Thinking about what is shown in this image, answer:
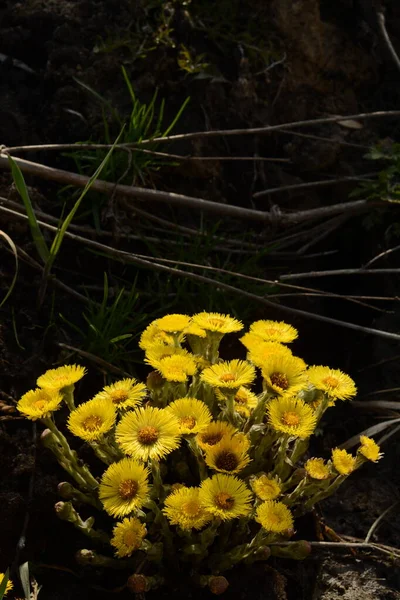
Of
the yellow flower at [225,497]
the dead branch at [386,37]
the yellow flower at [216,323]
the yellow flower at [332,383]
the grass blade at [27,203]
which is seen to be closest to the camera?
the yellow flower at [225,497]

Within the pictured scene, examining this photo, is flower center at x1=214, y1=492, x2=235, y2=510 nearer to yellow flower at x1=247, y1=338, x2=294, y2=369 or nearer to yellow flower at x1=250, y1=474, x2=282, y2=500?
yellow flower at x1=250, y1=474, x2=282, y2=500

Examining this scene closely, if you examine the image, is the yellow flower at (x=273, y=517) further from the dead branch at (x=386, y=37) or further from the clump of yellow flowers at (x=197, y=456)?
the dead branch at (x=386, y=37)

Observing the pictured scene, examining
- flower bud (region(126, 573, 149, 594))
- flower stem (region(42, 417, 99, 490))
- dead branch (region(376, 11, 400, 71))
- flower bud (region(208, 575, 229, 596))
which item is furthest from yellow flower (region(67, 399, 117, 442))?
dead branch (region(376, 11, 400, 71))

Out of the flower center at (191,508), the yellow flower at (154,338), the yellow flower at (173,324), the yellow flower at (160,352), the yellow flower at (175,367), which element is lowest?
the flower center at (191,508)

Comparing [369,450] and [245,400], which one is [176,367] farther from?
[369,450]

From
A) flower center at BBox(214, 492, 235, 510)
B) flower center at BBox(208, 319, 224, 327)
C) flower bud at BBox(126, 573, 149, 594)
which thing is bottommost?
flower bud at BBox(126, 573, 149, 594)

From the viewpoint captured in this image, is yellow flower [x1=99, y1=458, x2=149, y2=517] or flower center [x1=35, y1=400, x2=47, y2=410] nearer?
yellow flower [x1=99, y1=458, x2=149, y2=517]

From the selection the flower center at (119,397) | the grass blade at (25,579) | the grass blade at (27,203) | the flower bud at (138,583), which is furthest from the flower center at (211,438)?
the grass blade at (27,203)
